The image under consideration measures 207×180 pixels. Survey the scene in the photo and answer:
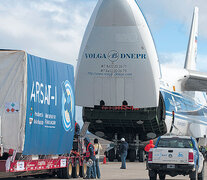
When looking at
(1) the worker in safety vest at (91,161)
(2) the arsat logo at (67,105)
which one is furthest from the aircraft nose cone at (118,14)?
(1) the worker in safety vest at (91,161)

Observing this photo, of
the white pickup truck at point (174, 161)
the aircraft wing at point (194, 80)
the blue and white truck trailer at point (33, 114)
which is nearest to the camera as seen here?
the blue and white truck trailer at point (33, 114)

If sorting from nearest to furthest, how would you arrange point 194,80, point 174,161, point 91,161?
point 174,161 → point 91,161 → point 194,80

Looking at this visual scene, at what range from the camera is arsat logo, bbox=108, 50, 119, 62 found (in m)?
25.4

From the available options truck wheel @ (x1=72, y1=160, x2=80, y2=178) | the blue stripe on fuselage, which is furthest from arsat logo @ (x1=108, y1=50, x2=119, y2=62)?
truck wheel @ (x1=72, y1=160, x2=80, y2=178)

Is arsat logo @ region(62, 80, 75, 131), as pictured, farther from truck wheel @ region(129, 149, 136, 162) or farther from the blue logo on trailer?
truck wheel @ region(129, 149, 136, 162)

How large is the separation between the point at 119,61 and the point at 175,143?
865cm

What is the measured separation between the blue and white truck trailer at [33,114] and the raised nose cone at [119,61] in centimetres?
822

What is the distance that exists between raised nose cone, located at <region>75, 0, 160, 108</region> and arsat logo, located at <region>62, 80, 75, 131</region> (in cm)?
815

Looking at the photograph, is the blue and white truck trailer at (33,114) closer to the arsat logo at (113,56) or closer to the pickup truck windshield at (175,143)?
the pickup truck windshield at (175,143)

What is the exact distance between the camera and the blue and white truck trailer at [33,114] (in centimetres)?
1357

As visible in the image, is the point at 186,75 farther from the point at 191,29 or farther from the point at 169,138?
the point at 169,138

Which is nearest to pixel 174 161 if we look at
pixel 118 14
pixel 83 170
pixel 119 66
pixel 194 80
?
pixel 83 170

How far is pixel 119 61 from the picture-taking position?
83.4 ft

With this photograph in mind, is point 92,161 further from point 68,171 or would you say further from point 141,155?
point 141,155
